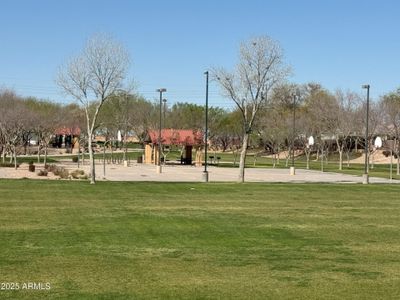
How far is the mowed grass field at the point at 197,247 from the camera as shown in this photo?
10.2 m

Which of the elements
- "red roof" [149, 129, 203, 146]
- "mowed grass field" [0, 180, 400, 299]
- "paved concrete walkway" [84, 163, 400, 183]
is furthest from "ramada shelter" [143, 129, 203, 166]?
"mowed grass field" [0, 180, 400, 299]

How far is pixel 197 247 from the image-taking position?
14164mm

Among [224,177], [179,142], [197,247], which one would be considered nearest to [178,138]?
[179,142]

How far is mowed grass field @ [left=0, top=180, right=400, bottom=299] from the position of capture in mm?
10203

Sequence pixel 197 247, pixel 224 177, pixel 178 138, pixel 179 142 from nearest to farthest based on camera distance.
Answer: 1. pixel 197 247
2. pixel 224 177
3. pixel 179 142
4. pixel 178 138

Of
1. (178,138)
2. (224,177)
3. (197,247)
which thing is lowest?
(197,247)

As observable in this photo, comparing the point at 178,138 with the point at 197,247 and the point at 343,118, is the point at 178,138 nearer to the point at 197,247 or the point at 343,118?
the point at 343,118

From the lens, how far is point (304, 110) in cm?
11481

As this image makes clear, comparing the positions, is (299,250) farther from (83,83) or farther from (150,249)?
(83,83)

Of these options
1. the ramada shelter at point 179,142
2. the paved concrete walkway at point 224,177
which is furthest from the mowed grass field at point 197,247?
the ramada shelter at point 179,142

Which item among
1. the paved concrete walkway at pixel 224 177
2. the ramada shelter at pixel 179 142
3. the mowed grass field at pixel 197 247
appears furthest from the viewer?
the ramada shelter at pixel 179 142

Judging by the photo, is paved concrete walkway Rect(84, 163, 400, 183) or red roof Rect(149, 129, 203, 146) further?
red roof Rect(149, 129, 203, 146)

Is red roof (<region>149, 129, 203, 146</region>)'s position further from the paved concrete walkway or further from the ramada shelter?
the paved concrete walkway

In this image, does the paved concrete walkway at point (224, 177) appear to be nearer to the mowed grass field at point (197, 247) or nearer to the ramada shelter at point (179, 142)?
the mowed grass field at point (197, 247)
